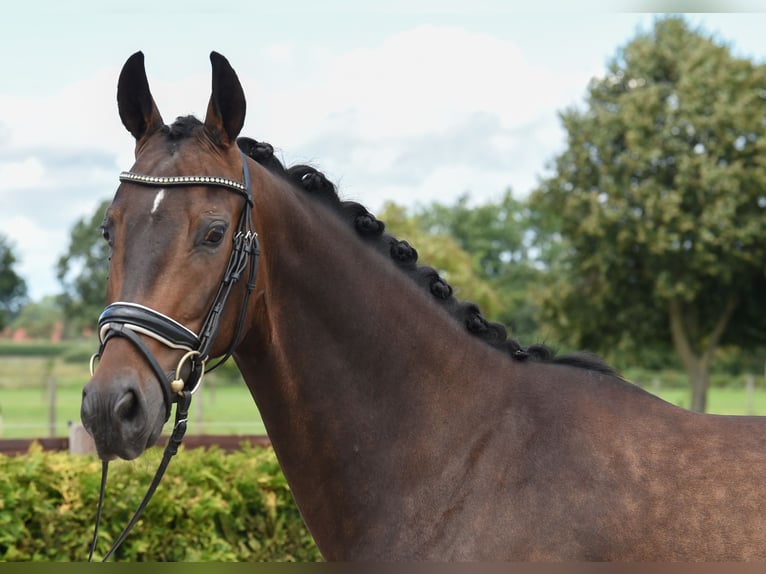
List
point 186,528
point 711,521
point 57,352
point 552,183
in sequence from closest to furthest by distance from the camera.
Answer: point 711,521, point 186,528, point 552,183, point 57,352

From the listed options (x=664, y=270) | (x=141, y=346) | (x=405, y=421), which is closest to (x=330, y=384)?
(x=405, y=421)

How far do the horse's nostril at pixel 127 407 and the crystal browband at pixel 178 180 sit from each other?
0.74 m

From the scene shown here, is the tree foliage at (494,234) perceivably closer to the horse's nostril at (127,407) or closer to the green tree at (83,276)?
the green tree at (83,276)

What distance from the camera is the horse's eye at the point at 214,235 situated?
2770 millimetres

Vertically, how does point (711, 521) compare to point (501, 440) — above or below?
below

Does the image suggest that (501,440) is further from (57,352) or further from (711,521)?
(57,352)

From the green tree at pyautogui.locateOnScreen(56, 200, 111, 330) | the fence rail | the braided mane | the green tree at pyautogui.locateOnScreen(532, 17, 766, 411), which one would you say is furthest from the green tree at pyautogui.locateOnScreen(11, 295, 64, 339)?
the braided mane

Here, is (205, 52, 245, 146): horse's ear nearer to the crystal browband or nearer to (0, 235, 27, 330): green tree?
the crystal browband

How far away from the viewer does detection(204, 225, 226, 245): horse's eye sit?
2770mm

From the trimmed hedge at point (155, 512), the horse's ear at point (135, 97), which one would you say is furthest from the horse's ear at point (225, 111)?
the trimmed hedge at point (155, 512)

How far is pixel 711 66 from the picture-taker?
24.0 m

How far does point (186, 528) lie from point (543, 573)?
13.2 ft

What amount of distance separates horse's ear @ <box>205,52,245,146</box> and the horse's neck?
0.33 meters

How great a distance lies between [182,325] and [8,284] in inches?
2193
